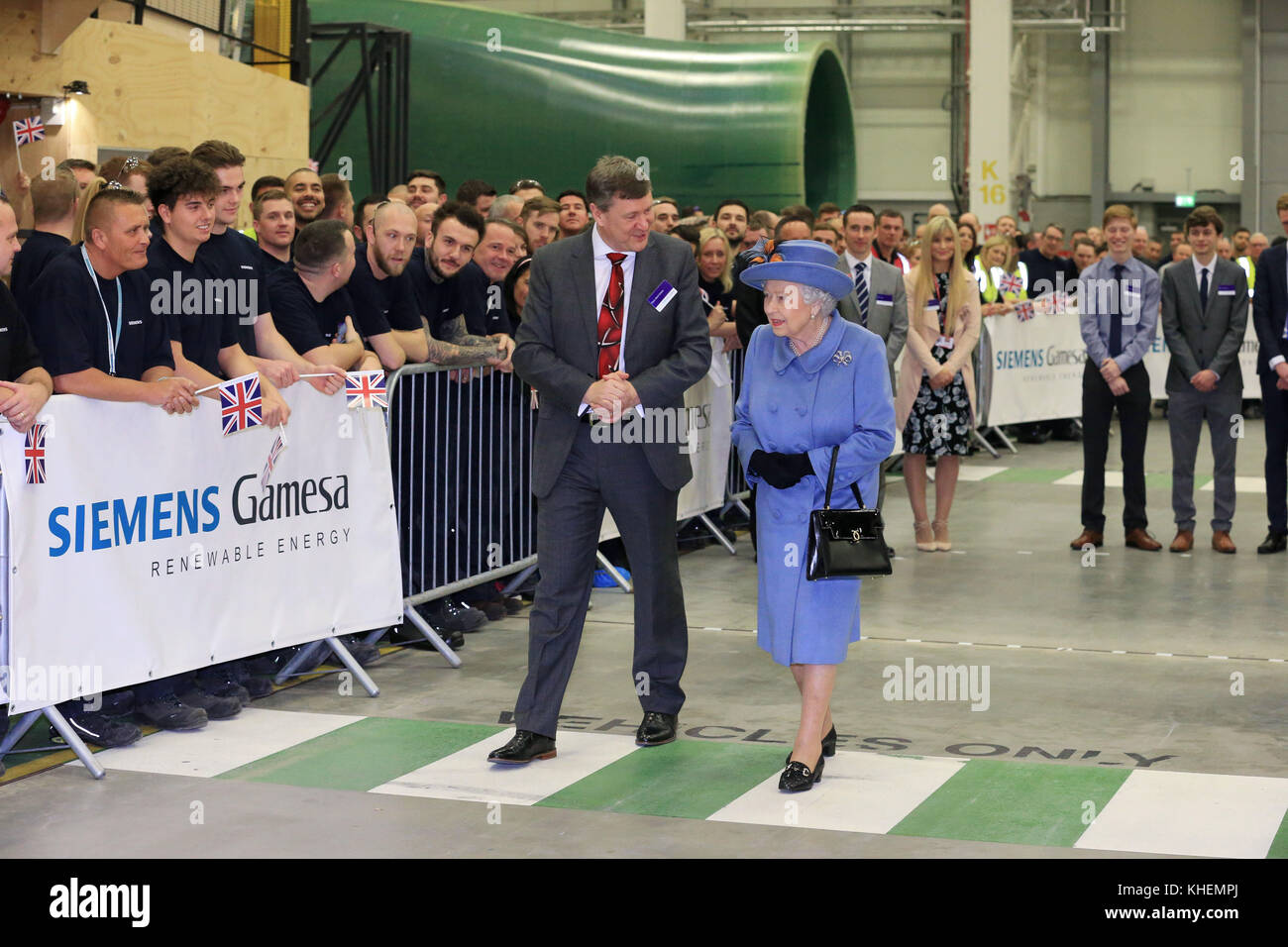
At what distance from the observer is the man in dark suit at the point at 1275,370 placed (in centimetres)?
963

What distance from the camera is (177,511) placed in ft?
18.7

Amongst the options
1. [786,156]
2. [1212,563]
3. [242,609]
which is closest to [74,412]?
[242,609]

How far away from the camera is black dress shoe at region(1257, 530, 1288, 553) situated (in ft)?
32.6

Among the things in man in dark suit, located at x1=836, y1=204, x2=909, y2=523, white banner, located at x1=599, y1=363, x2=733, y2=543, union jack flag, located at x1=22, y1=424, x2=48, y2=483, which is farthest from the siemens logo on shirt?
man in dark suit, located at x1=836, y1=204, x2=909, y2=523

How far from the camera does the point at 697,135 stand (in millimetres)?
16562

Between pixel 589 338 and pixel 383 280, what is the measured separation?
193 cm

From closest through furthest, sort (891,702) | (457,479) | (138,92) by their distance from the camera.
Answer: (891,702)
(457,479)
(138,92)

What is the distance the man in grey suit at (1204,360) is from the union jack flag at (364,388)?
5526 mm

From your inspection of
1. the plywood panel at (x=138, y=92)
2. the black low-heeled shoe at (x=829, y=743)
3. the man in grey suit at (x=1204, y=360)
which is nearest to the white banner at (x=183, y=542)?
the black low-heeled shoe at (x=829, y=743)

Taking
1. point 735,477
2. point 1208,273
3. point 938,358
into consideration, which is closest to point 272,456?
point 735,477

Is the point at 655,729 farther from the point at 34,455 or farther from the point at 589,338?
the point at 34,455

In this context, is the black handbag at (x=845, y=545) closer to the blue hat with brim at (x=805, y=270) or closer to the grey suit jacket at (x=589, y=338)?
the blue hat with brim at (x=805, y=270)
